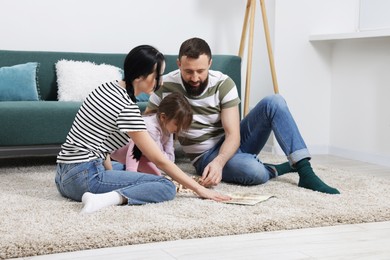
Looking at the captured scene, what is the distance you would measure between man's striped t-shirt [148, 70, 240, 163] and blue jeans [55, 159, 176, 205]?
0.62 metres

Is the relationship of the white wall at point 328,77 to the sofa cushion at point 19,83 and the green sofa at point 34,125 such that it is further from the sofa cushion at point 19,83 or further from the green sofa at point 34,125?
the sofa cushion at point 19,83

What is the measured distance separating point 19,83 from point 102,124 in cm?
165

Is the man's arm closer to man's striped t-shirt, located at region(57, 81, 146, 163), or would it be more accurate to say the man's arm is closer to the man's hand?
the man's hand

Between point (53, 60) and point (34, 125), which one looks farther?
point (53, 60)

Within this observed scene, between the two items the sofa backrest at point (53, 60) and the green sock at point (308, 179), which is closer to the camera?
the green sock at point (308, 179)

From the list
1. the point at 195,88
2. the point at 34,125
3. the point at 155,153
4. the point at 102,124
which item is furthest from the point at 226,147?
the point at 34,125

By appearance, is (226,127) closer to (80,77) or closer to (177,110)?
(177,110)

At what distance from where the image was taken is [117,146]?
2.92 metres

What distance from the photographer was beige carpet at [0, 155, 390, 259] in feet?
7.39

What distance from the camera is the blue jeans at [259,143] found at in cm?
330

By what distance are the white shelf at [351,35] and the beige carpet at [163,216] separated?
1355mm

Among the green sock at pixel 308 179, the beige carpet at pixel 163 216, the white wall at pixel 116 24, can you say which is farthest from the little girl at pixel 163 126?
the white wall at pixel 116 24

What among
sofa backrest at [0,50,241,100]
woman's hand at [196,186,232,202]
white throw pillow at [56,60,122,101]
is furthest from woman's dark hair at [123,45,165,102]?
sofa backrest at [0,50,241,100]

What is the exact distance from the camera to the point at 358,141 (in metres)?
4.84
